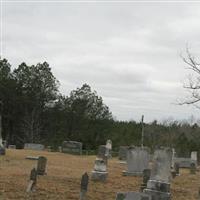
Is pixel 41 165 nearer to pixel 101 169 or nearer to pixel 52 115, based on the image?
pixel 101 169

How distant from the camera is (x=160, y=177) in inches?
531

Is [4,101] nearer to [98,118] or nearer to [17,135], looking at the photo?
[17,135]

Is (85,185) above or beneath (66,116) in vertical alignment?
beneath

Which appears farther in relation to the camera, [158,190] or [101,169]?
[101,169]

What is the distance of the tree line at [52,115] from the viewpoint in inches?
2515

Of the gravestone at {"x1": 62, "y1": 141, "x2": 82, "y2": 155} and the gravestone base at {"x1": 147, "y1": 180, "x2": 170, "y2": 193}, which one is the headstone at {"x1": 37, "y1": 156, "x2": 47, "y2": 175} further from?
the gravestone at {"x1": 62, "y1": 141, "x2": 82, "y2": 155}

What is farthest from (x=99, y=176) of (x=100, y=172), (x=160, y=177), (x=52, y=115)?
(x=52, y=115)

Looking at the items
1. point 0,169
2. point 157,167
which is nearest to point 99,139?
point 0,169

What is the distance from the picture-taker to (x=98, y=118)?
6594cm

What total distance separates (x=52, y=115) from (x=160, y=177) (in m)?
54.3

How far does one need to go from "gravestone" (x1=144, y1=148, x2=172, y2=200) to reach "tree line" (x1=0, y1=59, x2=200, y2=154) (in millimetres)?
48442

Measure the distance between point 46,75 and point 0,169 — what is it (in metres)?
45.1

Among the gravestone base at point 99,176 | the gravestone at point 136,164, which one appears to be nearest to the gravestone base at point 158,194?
the gravestone base at point 99,176

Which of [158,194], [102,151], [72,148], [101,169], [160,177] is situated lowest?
[158,194]
